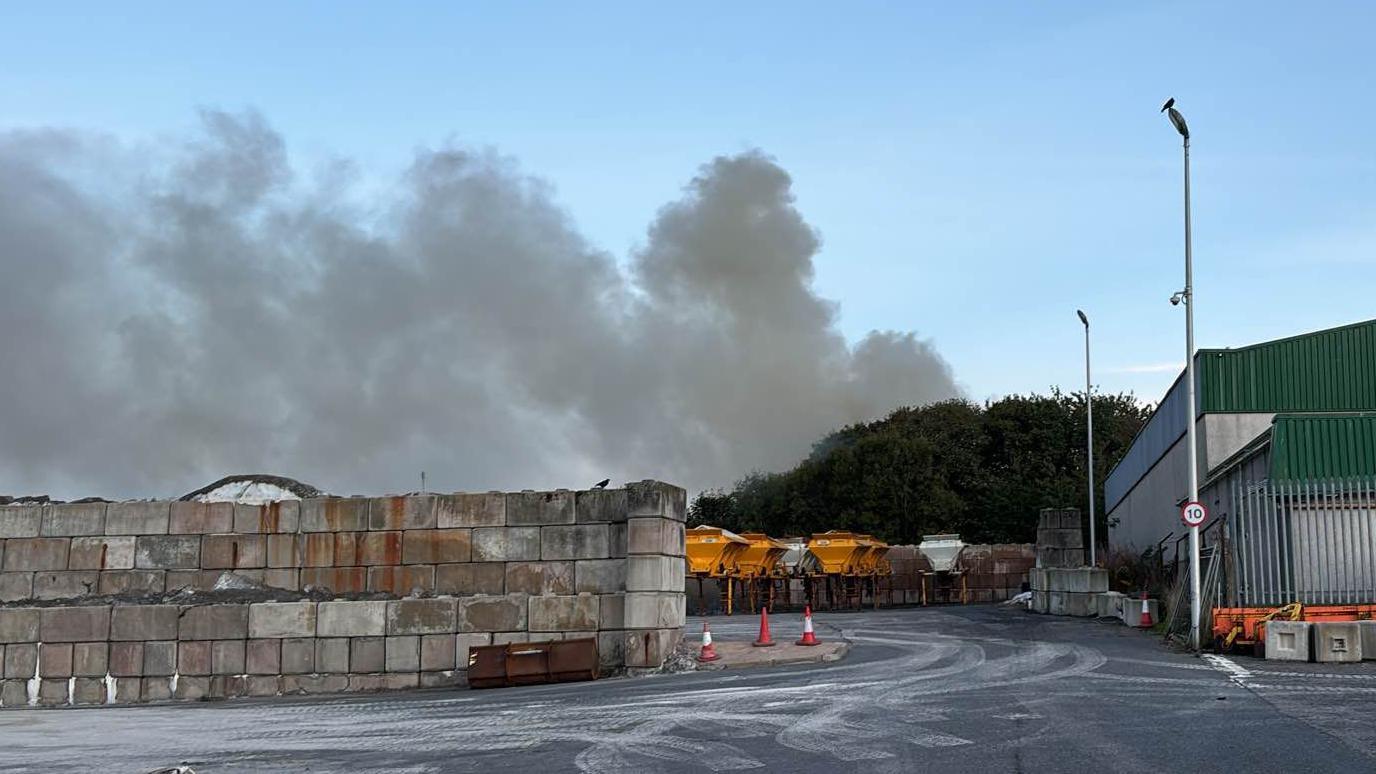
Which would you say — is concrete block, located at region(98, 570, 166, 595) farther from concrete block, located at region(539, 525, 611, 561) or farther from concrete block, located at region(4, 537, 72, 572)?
concrete block, located at region(539, 525, 611, 561)

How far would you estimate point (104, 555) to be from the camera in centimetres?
2016

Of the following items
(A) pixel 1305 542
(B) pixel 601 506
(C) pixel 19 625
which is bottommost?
(C) pixel 19 625

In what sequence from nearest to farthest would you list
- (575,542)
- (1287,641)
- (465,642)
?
(1287,641), (465,642), (575,542)

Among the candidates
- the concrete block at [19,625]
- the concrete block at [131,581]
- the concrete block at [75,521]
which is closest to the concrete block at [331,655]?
the concrete block at [131,581]

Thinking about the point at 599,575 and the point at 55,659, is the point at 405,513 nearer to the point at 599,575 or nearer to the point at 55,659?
the point at 599,575

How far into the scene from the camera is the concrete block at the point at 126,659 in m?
19.2

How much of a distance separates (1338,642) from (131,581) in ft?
59.5

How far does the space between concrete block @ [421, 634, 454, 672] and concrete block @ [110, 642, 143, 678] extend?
4.45 metres

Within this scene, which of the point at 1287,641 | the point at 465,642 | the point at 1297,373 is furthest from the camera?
the point at 1297,373

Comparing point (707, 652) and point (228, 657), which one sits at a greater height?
point (707, 652)

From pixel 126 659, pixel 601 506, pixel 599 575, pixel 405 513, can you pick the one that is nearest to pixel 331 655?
pixel 405 513

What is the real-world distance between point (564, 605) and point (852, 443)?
53.4m

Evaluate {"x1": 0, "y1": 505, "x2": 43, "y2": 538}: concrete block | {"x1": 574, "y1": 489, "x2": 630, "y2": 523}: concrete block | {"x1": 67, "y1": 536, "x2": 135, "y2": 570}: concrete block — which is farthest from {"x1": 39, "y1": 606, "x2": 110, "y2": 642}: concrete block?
{"x1": 574, "y1": 489, "x2": 630, "y2": 523}: concrete block

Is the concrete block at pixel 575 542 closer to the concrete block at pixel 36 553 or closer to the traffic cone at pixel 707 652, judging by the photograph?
the traffic cone at pixel 707 652
